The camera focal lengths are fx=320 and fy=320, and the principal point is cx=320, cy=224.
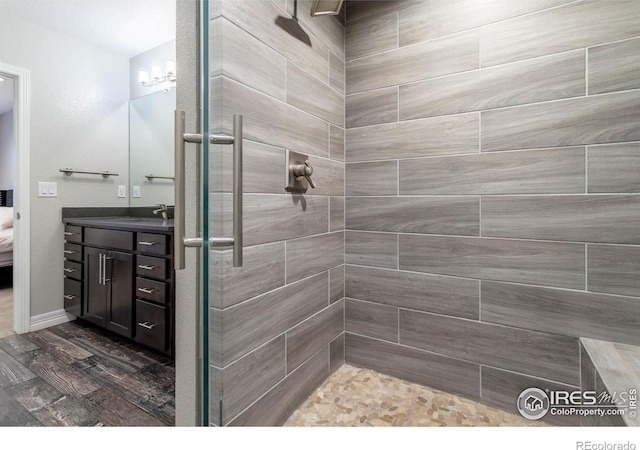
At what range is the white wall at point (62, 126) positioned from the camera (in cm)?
256

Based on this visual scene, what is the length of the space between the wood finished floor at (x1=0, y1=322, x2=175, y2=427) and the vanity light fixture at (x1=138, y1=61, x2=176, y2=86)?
86.4 inches

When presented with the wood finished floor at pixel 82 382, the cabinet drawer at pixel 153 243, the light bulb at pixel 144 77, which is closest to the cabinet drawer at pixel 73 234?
the wood finished floor at pixel 82 382

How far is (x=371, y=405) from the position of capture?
4.98 ft

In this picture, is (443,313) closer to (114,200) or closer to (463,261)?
(463,261)

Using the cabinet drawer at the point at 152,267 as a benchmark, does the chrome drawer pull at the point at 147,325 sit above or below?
below

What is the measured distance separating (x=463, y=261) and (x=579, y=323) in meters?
0.51

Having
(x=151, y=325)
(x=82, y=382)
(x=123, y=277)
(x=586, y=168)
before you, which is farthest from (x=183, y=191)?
(x=123, y=277)

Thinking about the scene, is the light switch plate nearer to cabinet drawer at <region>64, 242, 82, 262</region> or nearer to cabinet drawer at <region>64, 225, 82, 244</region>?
cabinet drawer at <region>64, 225, 82, 244</region>

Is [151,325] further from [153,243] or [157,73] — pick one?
[157,73]

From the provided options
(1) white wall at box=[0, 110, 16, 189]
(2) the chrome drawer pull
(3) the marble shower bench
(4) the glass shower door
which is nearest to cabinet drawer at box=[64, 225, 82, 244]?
(2) the chrome drawer pull

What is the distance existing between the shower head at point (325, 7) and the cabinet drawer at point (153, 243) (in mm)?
1481

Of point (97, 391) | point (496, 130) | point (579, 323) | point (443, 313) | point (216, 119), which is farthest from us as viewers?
point (97, 391)

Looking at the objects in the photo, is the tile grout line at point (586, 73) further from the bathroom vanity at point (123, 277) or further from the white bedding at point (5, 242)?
the white bedding at point (5, 242)
